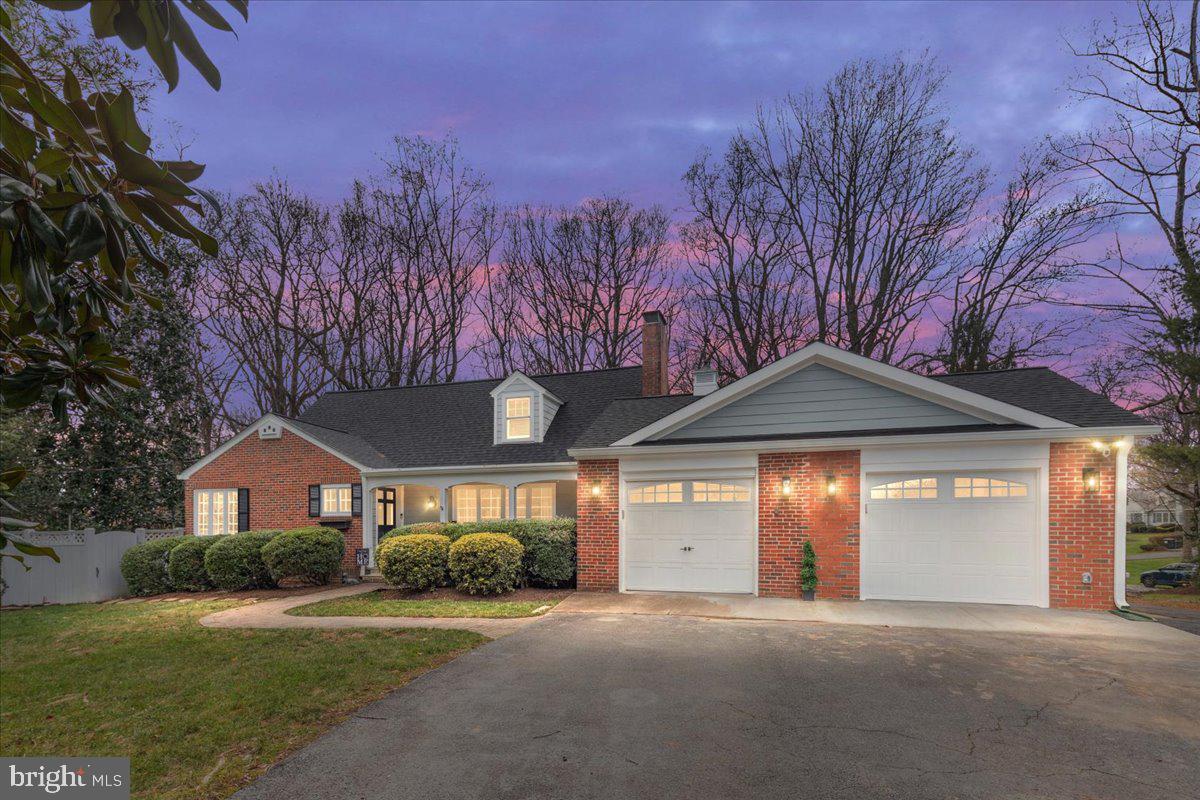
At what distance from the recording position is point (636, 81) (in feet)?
59.1

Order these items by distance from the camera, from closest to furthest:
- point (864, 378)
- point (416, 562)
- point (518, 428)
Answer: point (864, 378) < point (416, 562) < point (518, 428)

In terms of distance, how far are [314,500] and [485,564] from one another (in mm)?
7427

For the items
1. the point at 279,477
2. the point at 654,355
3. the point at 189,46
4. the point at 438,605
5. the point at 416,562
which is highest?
the point at 654,355

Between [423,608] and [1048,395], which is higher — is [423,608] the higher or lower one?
the lower one

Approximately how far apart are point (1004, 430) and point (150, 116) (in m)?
18.3

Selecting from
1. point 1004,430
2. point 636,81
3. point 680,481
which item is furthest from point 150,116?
point 1004,430

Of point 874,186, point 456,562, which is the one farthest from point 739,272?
point 456,562

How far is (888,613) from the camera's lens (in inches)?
369

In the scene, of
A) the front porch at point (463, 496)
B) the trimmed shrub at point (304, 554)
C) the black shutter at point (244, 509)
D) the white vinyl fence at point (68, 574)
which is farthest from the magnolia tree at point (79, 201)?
the black shutter at point (244, 509)

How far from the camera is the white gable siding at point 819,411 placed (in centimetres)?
1073

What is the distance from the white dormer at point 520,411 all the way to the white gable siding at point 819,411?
5.97 metres

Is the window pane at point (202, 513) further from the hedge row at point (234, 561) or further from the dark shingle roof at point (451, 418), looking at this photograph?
the dark shingle roof at point (451, 418)

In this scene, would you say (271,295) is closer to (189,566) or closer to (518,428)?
(189,566)

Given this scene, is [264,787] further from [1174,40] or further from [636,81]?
[1174,40]
